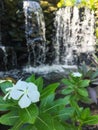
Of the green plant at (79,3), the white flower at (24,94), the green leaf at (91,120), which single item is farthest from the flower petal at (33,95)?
the green plant at (79,3)

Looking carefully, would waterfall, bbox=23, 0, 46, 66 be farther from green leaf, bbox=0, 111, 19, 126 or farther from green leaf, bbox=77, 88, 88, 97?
green leaf, bbox=0, 111, 19, 126

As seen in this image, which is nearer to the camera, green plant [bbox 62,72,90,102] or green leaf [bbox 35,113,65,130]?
green leaf [bbox 35,113,65,130]

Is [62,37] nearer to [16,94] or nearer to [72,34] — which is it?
[72,34]

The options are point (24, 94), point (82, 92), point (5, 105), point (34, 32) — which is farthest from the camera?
point (34, 32)

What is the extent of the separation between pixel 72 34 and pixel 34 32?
1140 mm

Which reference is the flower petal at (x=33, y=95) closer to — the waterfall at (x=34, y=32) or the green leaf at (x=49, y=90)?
the green leaf at (x=49, y=90)

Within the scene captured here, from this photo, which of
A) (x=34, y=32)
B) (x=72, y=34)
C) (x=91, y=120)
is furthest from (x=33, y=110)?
(x=72, y=34)

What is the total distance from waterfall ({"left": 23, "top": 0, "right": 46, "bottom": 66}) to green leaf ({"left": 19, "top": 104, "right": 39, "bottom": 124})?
7.39 metres

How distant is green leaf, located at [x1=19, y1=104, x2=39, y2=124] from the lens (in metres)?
1.69

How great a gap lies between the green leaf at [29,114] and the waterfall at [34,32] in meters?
7.39

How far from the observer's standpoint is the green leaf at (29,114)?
1.69m

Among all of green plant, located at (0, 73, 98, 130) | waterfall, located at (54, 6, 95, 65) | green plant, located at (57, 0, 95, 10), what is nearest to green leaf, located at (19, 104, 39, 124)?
green plant, located at (0, 73, 98, 130)

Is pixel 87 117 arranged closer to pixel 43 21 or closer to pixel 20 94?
pixel 20 94

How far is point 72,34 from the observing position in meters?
9.68
